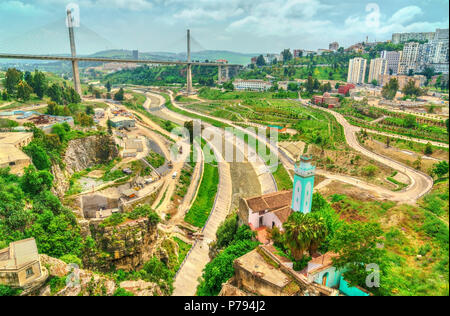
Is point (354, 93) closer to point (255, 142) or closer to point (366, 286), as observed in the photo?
point (255, 142)

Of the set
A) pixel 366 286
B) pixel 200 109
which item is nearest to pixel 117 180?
pixel 366 286

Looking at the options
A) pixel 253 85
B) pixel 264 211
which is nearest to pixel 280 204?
pixel 264 211

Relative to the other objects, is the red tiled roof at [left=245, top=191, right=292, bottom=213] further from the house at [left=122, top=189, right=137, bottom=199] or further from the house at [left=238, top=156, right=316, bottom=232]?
the house at [left=122, top=189, right=137, bottom=199]

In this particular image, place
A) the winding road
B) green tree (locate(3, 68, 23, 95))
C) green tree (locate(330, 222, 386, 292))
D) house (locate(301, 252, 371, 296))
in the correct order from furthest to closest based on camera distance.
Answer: green tree (locate(3, 68, 23, 95)), the winding road, house (locate(301, 252, 371, 296)), green tree (locate(330, 222, 386, 292))

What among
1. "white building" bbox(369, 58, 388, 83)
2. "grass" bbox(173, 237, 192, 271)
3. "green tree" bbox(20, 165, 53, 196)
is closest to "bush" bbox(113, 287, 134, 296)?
"grass" bbox(173, 237, 192, 271)

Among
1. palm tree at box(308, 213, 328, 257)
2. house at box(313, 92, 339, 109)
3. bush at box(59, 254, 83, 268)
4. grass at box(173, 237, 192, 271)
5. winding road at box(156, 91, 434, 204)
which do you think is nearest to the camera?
palm tree at box(308, 213, 328, 257)
